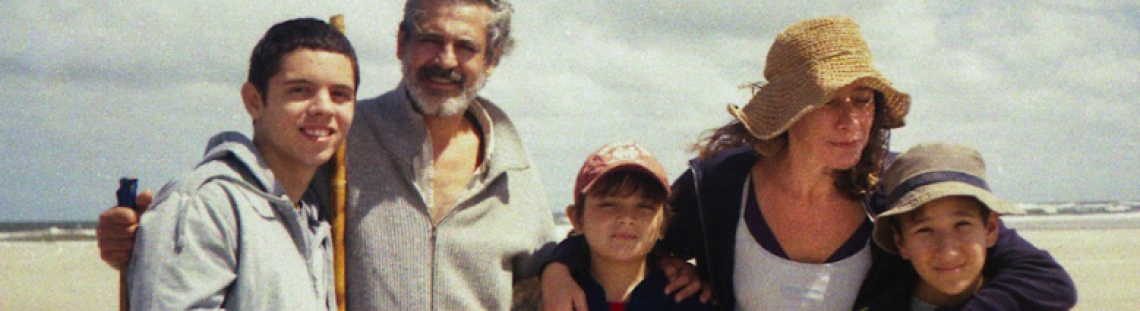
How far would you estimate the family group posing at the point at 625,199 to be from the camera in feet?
8.79

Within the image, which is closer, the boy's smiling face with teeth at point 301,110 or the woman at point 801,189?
the boy's smiling face with teeth at point 301,110

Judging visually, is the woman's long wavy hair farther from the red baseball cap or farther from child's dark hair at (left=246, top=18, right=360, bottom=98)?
child's dark hair at (left=246, top=18, right=360, bottom=98)

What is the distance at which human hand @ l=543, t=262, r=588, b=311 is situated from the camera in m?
3.13

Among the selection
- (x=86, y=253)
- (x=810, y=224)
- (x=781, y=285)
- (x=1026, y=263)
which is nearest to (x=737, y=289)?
(x=781, y=285)

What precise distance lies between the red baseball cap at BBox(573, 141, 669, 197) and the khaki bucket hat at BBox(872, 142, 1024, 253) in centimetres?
85

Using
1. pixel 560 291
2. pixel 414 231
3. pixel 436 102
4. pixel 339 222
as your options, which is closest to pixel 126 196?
pixel 339 222

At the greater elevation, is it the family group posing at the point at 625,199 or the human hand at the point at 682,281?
the family group posing at the point at 625,199

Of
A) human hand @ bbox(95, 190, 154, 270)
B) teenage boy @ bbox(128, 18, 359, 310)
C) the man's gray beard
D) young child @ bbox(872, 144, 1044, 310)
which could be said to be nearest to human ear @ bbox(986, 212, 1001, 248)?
young child @ bbox(872, 144, 1044, 310)

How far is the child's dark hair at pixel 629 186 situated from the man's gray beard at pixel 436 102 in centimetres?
65

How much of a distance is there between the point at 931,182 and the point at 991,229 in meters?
Result: 0.29

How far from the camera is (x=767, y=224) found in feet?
10.8

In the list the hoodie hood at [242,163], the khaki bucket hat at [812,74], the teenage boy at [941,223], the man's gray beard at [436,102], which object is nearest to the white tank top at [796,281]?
the teenage boy at [941,223]

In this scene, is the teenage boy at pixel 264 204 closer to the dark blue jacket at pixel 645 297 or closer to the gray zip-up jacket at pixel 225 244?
the gray zip-up jacket at pixel 225 244

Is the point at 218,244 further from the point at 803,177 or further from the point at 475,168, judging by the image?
the point at 803,177
